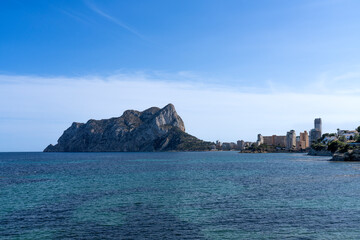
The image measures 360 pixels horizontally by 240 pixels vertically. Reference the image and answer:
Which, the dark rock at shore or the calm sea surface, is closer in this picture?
the calm sea surface

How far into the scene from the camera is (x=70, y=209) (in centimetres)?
3934

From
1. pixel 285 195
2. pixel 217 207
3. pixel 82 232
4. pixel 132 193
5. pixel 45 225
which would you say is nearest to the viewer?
pixel 82 232

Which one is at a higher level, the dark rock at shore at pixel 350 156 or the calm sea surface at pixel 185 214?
the dark rock at shore at pixel 350 156

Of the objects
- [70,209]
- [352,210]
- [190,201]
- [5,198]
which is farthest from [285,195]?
[5,198]

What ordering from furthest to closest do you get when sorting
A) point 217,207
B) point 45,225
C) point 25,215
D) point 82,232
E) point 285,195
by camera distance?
point 285,195 < point 217,207 < point 25,215 < point 45,225 < point 82,232

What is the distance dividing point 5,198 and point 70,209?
17090 millimetres

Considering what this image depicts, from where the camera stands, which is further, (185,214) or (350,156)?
(350,156)

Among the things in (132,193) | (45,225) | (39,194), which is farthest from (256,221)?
(39,194)

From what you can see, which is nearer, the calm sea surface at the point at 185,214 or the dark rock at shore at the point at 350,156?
the calm sea surface at the point at 185,214

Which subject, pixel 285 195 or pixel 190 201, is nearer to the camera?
pixel 190 201

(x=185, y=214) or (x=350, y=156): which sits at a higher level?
(x=350, y=156)

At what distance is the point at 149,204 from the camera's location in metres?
42.0

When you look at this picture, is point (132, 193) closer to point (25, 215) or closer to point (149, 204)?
point (149, 204)

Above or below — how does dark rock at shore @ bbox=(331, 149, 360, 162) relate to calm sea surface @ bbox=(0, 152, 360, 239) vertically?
above
